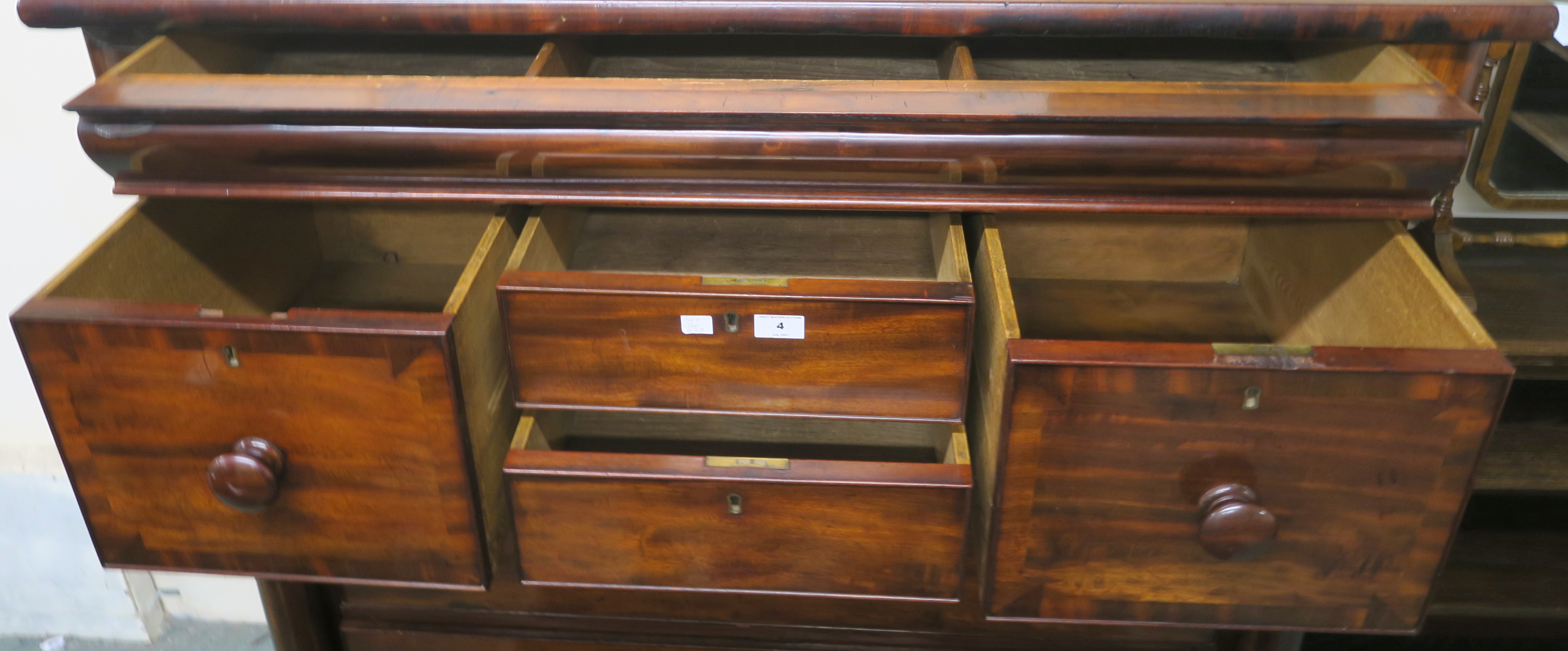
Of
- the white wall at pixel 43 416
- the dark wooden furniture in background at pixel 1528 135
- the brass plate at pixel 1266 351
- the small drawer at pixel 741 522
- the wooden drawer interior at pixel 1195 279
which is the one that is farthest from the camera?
the white wall at pixel 43 416

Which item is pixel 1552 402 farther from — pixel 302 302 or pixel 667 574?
pixel 302 302

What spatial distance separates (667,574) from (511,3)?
44 centimetres

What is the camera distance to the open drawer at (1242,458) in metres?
0.68

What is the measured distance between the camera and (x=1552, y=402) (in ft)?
3.75

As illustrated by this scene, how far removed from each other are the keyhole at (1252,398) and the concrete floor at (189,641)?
1327 millimetres

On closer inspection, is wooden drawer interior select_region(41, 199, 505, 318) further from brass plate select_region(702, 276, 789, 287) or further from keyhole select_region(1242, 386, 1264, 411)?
keyhole select_region(1242, 386, 1264, 411)

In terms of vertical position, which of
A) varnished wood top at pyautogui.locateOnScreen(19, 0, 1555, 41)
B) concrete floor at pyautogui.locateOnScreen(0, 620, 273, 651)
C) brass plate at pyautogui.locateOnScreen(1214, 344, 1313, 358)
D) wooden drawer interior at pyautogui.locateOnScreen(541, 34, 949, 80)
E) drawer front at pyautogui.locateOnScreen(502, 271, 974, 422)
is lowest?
concrete floor at pyautogui.locateOnScreen(0, 620, 273, 651)

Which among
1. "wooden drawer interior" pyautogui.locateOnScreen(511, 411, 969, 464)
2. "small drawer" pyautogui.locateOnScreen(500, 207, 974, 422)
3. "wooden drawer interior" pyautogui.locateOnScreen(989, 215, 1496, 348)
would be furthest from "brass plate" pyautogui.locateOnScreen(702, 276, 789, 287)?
"wooden drawer interior" pyautogui.locateOnScreen(511, 411, 969, 464)

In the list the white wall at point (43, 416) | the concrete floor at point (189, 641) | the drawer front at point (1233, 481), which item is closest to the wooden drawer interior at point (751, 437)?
the drawer front at point (1233, 481)

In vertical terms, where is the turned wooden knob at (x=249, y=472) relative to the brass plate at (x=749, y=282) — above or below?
below

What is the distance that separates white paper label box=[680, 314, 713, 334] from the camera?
2.46ft

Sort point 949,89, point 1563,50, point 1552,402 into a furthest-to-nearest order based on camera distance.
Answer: point 1552,402 → point 1563,50 → point 949,89

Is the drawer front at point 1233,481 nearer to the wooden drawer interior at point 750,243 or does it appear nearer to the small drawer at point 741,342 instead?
the small drawer at point 741,342

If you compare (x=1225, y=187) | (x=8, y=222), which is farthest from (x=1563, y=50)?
(x=8, y=222)
